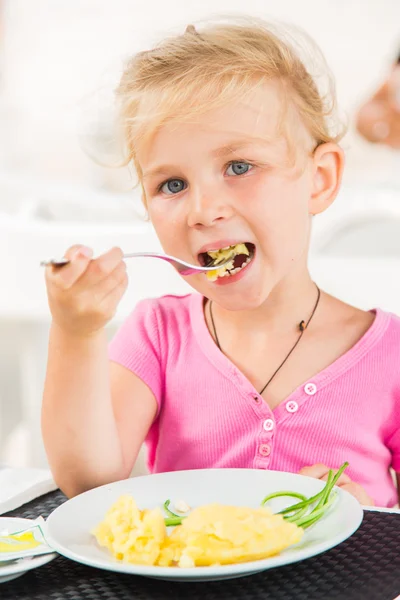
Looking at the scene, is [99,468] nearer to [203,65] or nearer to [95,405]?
[95,405]

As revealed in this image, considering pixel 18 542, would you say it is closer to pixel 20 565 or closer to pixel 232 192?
pixel 20 565

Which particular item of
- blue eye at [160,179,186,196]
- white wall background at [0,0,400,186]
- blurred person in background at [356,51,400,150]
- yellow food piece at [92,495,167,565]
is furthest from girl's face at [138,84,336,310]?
white wall background at [0,0,400,186]

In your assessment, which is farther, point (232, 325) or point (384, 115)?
Result: point (384, 115)

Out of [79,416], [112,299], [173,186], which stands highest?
[173,186]

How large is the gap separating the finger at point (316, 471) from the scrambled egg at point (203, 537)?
0.94ft

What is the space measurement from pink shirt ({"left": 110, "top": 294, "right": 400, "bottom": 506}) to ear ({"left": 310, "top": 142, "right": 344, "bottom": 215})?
0.18m

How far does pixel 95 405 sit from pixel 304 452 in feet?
1.01

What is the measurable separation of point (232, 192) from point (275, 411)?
0.30m

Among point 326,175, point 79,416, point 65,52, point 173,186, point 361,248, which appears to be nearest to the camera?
point 79,416

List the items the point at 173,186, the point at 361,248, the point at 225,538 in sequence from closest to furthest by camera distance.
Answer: the point at 225,538 → the point at 173,186 → the point at 361,248

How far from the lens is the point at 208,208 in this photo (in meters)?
1.01

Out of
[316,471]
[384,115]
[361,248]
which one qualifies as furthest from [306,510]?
[384,115]

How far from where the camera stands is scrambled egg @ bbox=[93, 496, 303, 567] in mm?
685

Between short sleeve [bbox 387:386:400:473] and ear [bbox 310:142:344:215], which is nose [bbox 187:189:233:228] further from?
short sleeve [bbox 387:386:400:473]
